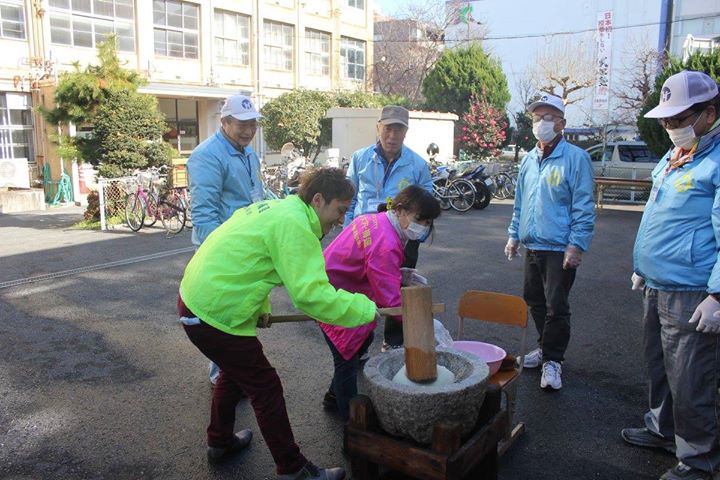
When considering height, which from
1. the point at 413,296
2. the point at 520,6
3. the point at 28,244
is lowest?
the point at 28,244

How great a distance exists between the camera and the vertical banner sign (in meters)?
29.9

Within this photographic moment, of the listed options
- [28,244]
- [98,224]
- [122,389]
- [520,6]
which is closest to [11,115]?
[98,224]

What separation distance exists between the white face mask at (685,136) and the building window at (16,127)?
61.1 ft

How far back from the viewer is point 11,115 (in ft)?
56.6

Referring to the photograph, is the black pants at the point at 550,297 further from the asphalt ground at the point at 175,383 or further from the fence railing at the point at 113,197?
the fence railing at the point at 113,197

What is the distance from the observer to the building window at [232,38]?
74.2ft

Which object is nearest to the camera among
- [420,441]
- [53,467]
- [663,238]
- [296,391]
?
[420,441]

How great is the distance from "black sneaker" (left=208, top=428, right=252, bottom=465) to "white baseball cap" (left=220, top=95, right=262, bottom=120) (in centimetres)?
192

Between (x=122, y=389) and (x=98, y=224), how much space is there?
8.82 m

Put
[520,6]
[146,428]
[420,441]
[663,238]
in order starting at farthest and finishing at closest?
[520,6] < [146,428] < [663,238] < [420,441]

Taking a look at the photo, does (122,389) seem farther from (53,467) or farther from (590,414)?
(590,414)

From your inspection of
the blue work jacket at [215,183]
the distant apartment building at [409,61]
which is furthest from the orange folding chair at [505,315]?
the distant apartment building at [409,61]

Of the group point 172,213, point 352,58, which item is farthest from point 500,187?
point 352,58

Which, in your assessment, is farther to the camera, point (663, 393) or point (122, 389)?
point (122, 389)
